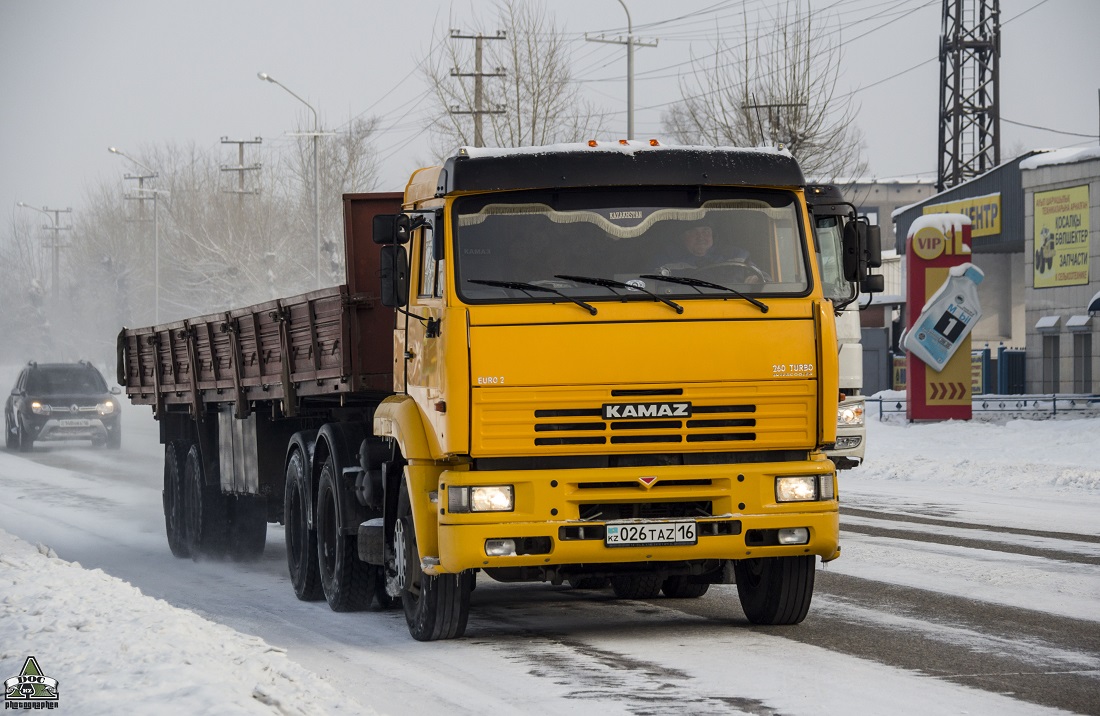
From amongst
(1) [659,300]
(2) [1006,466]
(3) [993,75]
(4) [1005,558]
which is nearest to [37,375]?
(2) [1006,466]

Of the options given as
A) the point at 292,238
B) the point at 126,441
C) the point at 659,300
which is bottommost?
the point at 126,441

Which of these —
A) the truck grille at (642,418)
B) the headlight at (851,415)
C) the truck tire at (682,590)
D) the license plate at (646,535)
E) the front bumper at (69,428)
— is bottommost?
the front bumper at (69,428)

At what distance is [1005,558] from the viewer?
11.7m

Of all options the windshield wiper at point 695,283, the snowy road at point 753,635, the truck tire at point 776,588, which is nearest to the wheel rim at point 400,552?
the snowy road at point 753,635

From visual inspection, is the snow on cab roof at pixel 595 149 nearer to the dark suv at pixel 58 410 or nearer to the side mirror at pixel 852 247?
the side mirror at pixel 852 247

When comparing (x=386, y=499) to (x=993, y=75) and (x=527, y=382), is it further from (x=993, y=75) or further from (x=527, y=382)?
(x=993, y=75)

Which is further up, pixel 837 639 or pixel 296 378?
pixel 296 378

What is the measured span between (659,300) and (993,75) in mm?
46395

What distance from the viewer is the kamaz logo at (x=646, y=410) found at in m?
7.66

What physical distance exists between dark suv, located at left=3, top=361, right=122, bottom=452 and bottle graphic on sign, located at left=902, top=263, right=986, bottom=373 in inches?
637

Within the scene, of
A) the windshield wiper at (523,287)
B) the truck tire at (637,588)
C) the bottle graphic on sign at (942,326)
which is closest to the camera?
the windshield wiper at (523,287)

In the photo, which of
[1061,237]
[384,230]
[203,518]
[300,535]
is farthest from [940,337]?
[384,230]

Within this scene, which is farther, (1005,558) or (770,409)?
(1005,558)

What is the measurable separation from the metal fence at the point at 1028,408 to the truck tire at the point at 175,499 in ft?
66.7
